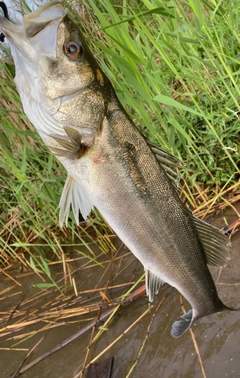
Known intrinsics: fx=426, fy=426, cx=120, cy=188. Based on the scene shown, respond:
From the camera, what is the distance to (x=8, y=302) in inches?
137

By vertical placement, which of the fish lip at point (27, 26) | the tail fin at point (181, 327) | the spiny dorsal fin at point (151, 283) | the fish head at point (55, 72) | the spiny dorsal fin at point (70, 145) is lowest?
the tail fin at point (181, 327)

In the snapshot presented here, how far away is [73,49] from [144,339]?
1.65m

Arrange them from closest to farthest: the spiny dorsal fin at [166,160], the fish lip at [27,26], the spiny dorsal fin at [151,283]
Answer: the fish lip at [27,26]
the spiny dorsal fin at [166,160]
the spiny dorsal fin at [151,283]

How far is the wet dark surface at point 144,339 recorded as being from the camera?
2074 mm

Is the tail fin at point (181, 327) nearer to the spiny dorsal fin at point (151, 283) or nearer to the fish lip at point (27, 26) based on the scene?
the spiny dorsal fin at point (151, 283)

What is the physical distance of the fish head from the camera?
4.55ft

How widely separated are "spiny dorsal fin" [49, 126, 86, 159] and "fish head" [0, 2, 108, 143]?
0.05 m

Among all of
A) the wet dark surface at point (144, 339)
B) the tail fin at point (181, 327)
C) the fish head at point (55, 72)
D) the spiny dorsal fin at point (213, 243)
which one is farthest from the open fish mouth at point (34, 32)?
the wet dark surface at point (144, 339)

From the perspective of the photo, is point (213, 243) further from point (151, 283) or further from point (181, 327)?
point (181, 327)

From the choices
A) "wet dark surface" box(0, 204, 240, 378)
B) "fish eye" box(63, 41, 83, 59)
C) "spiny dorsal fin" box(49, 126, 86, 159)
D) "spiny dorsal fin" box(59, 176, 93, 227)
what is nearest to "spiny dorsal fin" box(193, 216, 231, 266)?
"spiny dorsal fin" box(59, 176, 93, 227)

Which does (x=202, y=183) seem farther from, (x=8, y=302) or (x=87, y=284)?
(x=8, y=302)

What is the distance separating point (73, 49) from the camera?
1.44m

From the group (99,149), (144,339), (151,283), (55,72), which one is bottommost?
(144,339)

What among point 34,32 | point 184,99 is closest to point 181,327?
point 34,32
